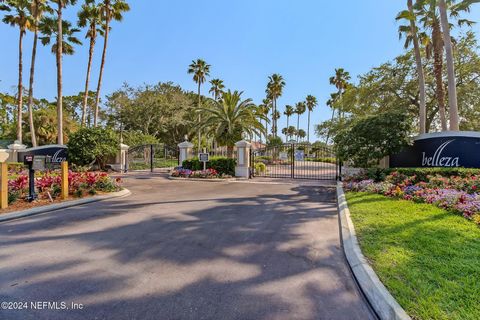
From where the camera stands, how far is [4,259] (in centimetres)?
386

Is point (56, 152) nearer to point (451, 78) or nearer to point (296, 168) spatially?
point (296, 168)

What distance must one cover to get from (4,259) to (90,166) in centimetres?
1658

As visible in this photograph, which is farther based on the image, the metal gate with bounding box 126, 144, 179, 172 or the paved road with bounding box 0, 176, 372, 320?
the metal gate with bounding box 126, 144, 179, 172

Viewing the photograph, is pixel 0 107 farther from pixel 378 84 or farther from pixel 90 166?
pixel 378 84

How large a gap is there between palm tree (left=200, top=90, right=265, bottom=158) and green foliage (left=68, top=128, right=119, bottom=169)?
7.49 m

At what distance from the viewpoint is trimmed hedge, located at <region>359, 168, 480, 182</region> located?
28.6 ft

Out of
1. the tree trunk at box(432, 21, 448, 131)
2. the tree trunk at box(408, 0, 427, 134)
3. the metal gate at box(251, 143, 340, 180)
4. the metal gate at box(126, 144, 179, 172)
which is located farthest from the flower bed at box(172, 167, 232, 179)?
Result: the tree trunk at box(432, 21, 448, 131)

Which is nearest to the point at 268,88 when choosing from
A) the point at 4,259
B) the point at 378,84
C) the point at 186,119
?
the point at 186,119

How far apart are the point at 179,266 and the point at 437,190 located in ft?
26.2

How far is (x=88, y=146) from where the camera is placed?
18.0 meters

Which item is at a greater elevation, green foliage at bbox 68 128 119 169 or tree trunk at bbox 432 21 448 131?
tree trunk at bbox 432 21 448 131

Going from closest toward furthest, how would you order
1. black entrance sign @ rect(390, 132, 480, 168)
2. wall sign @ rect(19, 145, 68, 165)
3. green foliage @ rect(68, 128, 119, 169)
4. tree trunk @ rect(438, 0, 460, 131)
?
black entrance sign @ rect(390, 132, 480, 168), tree trunk @ rect(438, 0, 460, 131), green foliage @ rect(68, 128, 119, 169), wall sign @ rect(19, 145, 68, 165)

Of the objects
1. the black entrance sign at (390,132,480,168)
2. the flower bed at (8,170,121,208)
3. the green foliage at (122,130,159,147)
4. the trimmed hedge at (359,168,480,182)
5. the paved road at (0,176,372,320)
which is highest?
the green foliage at (122,130,159,147)

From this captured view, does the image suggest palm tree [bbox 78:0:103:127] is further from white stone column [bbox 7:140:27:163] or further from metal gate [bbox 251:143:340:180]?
metal gate [bbox 251:143:340:180]
